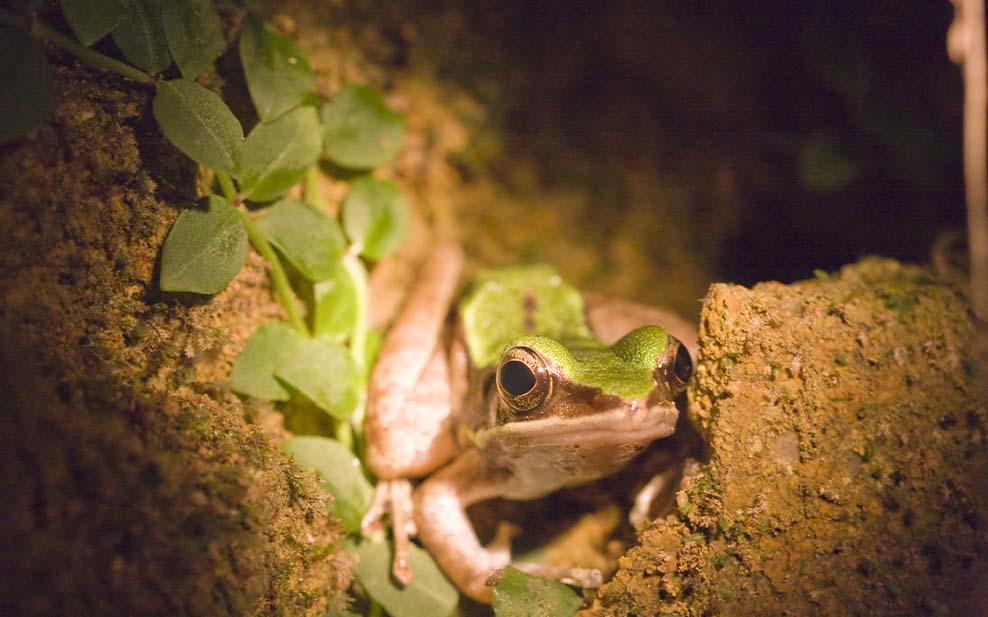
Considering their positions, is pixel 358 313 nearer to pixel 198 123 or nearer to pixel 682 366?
pixel 198 123

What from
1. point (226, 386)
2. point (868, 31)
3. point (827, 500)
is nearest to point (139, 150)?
point (226, 386)

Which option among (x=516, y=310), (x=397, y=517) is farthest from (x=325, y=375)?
(x=516, y=310)

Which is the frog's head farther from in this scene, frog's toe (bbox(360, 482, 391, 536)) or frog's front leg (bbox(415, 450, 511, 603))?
frog's toe (bbox(360, 482, 391, 536))

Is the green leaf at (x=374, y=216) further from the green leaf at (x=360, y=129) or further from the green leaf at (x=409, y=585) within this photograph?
the green leaf at (x=409, y=585)

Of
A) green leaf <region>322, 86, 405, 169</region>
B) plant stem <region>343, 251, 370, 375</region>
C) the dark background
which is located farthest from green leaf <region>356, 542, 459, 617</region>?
the dark background

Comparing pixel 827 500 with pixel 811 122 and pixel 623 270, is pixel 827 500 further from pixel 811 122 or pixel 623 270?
pixel 811 122

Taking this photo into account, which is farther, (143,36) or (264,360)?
(264,360)

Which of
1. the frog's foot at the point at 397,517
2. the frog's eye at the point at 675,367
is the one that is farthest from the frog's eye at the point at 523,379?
the frog's foot at the point at 397,517
